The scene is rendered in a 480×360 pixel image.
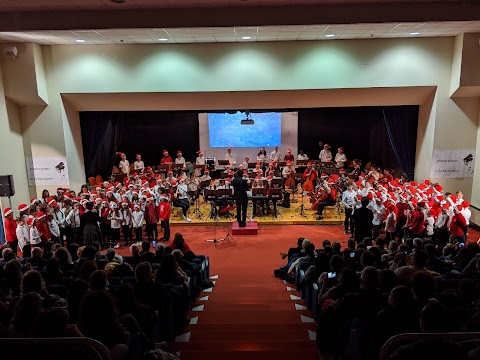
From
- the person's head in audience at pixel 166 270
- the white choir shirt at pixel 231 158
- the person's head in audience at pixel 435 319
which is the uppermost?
the white choir shirt at pixel 231 158

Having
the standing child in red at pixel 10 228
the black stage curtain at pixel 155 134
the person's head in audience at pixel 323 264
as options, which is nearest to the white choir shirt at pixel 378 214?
the person's head in audience at pixel 323 264

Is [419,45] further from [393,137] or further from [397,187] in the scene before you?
[397,187]

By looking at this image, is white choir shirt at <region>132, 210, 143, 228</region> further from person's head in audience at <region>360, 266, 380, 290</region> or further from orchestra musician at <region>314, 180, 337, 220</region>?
person's head in audience at <region>360, 266, 380, 290</region>

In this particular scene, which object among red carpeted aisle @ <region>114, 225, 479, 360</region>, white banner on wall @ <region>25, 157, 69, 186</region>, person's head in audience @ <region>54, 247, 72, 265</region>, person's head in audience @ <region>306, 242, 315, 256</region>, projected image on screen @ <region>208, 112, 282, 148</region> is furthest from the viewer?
projected image on screen @ <region>208, 112, 282, 148</region>

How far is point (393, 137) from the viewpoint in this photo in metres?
15.3

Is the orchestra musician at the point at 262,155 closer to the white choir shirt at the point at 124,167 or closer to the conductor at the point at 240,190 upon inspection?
the white choir shirt at the point at 124,167

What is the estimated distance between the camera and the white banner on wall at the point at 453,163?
A: 531 inches

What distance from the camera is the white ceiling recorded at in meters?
10.9

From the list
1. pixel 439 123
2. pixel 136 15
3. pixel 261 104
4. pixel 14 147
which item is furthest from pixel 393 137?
pixel 14 147

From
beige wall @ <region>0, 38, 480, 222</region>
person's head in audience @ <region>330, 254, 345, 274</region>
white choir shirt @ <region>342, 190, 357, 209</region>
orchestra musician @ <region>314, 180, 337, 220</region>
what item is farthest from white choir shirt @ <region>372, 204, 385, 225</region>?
person's head in audience @ <region>330, 254, 345, 274</region>

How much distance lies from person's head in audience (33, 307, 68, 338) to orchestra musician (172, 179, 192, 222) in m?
10.5

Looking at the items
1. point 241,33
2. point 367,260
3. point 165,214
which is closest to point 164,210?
point 165,214

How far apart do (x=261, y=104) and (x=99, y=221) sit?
661 cm

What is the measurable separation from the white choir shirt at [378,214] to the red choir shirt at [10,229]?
9.11 metres
